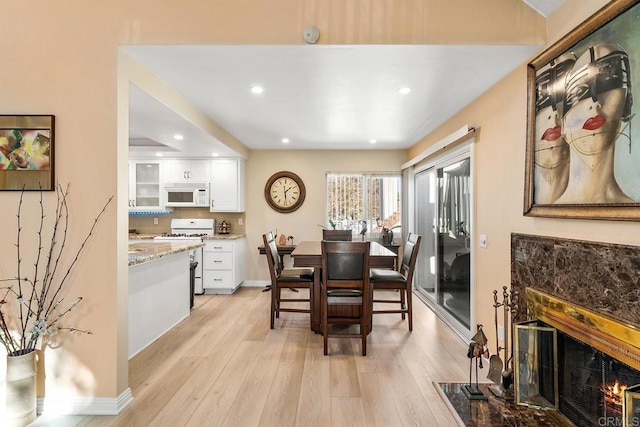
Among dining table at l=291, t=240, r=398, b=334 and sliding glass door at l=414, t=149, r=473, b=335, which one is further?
sliding glass door at l=414, t=149, r=473, b=335

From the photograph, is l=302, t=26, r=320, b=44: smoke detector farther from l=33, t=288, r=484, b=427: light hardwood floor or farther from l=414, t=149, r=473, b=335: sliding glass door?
l=33, t=288, r=484, b=427: light hardwood floor

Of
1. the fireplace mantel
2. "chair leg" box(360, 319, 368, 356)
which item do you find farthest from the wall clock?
the fireplace mantel

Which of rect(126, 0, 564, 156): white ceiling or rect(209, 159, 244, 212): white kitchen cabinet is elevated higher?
rect(126, 0, 564, 156): white ceiling

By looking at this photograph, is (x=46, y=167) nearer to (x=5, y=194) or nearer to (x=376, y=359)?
(x=5, y=194)

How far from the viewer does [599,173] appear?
62.1 inches

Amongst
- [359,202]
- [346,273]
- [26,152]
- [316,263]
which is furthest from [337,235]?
[26,152]

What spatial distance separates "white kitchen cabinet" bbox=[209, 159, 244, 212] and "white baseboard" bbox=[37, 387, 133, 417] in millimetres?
3592

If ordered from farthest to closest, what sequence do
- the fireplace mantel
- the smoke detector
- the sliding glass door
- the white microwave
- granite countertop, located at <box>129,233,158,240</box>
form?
1. the white microwave
2. granite countertop, located at <box>129,233,158,240</box>
3. the sliding glass door
4. the smoke detector
5. the fireplace mantel

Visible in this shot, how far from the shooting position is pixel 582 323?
64.1 inches

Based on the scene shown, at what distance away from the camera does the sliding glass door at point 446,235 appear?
3.46 meters

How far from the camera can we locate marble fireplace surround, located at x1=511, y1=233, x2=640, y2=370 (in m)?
1.40

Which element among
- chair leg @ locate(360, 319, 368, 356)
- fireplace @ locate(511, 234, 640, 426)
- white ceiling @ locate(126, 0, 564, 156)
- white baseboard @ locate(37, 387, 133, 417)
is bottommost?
white baseboard @ locate(37, 387, 133, 417)

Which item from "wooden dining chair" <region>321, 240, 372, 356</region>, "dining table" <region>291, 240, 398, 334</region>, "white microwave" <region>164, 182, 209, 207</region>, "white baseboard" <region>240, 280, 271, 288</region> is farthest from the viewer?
"white baseboard" <region>240, 280, 271, 288</region>

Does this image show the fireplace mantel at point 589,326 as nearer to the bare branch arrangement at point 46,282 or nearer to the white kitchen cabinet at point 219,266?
the bare branch arrangement at point 46,282
